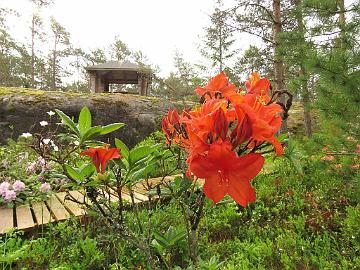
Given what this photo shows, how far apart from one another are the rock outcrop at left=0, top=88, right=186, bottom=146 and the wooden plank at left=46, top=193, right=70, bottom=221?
4.07 m

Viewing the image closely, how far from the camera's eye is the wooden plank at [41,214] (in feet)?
9.54

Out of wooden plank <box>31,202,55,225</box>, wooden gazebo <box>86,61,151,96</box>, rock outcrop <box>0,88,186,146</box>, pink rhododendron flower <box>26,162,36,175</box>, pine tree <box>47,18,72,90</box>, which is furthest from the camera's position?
pine tree <box>47,18,72,90</box>

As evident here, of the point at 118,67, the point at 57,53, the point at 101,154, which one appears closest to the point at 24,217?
the point at 101,154

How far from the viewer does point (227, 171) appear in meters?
0.66

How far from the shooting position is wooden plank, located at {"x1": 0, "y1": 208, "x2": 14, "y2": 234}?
2.70 m

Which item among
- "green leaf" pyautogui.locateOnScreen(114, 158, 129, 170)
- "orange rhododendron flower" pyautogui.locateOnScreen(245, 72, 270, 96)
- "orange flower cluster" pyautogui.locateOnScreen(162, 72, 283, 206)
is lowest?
"green leaf" pyautogui.locateOnScreen(114, 158, 129, 170)

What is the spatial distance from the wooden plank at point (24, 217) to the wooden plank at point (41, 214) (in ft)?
0.20

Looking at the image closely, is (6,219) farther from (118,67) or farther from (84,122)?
(118,67)

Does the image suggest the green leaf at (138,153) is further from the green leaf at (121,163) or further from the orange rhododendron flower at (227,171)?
the orange rhododendron flower at (227,171)

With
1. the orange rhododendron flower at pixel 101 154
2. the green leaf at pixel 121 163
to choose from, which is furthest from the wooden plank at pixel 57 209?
the orange rhododendron flower at pixel 101 154

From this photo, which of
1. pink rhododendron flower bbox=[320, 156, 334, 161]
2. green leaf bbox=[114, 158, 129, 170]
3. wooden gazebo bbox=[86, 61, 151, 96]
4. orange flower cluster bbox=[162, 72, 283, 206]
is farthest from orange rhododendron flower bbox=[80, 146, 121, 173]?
wooden gazebo bbox=[86, 61, 151, 96]

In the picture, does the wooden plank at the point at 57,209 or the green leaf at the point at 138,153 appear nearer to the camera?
the green leaf at the point at 138,153

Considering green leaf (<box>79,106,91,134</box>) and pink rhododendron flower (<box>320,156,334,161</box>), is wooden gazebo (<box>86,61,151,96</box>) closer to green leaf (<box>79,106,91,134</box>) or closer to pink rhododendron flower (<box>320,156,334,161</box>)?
pink rhododendron flower (<box>320,156,334,161</box>)

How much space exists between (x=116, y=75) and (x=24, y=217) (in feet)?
44.6
